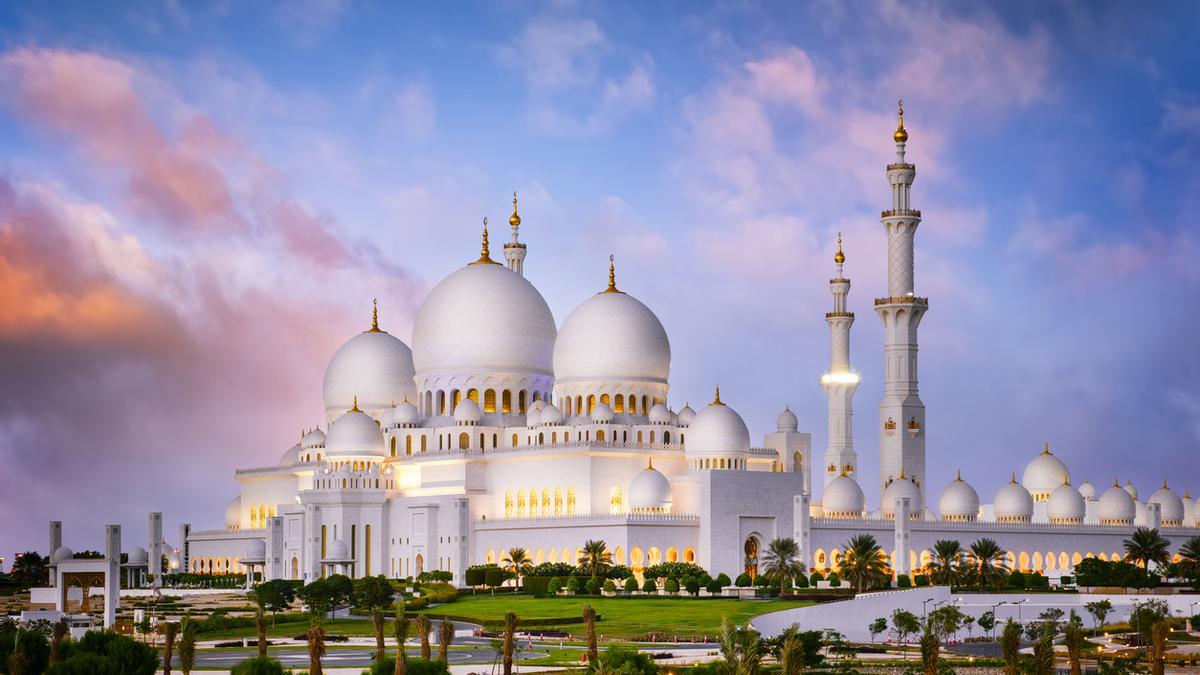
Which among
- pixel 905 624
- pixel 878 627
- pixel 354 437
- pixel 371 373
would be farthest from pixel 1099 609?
pixel 371 373

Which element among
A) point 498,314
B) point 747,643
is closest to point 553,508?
point 498,314

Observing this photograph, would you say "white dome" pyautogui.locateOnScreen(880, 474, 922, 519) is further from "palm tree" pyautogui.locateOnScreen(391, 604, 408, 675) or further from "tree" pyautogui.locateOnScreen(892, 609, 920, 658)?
"palm tree" pyautogui.locateOnScreen(391, 604, 408, 675)

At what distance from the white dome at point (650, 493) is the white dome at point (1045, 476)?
83.0ft

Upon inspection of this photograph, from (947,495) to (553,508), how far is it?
19.6 m

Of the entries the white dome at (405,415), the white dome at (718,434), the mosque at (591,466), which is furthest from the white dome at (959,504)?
the white dome at (405,415)

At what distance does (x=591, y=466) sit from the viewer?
3270 inches

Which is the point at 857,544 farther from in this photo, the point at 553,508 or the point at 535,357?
the point at 535,357

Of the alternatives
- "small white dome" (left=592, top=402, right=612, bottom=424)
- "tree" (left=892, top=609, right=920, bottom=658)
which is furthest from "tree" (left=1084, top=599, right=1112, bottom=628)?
"small white dome" (left=592, top=402, right=612, bottom=424)

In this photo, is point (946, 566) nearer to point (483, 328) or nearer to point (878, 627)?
point (878, 627)

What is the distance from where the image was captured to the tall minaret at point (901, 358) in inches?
3531

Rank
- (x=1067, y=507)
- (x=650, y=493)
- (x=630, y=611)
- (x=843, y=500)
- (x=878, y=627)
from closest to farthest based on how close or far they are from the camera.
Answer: (x=878, y=627)
(x=630, y=611)
(x=650, y=493)
(x=843, y=500)
(x=1067, y=507)

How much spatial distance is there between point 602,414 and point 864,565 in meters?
16.0

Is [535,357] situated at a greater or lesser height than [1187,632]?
greater

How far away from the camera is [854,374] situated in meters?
93.4
